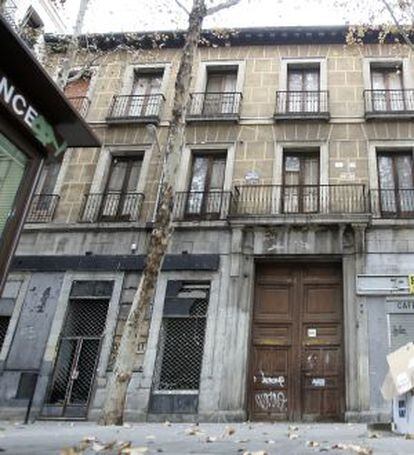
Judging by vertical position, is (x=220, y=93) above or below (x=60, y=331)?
above

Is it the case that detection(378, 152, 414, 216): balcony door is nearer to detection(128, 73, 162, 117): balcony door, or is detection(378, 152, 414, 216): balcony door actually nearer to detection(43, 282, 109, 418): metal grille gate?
detection(128, 73, 162, 117): balcony door

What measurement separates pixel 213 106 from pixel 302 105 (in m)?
2.74

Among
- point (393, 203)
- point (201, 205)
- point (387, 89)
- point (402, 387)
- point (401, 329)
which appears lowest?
point (402, 387)

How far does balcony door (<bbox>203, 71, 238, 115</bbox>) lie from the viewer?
1605cm

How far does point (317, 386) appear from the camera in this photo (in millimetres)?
12344

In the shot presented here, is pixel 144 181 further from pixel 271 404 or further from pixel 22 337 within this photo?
pixel 271 404

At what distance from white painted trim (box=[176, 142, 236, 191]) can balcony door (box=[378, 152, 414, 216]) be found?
411 centimetres

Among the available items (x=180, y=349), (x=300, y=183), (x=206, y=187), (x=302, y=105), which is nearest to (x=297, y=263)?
(x=300, y=183)

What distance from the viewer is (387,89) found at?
15.5m

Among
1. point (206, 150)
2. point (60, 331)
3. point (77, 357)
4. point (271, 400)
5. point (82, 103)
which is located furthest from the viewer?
point (82, 103)

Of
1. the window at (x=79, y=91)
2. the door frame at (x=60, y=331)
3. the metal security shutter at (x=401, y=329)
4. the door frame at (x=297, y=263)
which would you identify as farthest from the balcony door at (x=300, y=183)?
the window at (x=79, y=91)

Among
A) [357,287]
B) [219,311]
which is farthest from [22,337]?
[357,287]

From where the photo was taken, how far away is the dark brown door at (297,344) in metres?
12.2

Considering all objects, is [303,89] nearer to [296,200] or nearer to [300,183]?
[300,183]
